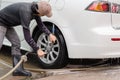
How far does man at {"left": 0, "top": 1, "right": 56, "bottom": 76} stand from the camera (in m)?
5.73

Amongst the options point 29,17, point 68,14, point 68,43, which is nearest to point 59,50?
point 68,43

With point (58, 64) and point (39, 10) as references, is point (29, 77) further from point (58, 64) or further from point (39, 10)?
point (39, 10)

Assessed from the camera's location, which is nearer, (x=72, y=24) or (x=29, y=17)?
(x=29, y=17)

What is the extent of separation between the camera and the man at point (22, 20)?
5.73 m

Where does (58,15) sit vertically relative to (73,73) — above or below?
above

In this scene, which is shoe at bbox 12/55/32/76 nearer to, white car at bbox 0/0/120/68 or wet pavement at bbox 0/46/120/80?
wet pavement at bbox 0/46/120/80

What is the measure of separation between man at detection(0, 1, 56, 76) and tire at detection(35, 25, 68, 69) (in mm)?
546

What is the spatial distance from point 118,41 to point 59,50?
103 centimetres

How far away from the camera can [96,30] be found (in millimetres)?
6492

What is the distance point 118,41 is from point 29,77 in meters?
1.58

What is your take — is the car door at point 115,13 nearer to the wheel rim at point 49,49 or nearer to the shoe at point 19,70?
the wheel rim at point 49,49

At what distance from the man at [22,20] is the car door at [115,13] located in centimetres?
114

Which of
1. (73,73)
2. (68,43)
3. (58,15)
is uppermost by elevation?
(58,15)

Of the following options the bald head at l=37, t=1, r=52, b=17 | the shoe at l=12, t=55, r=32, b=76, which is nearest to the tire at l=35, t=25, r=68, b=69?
the shoe at l=12, t=55, r=32, b=76
